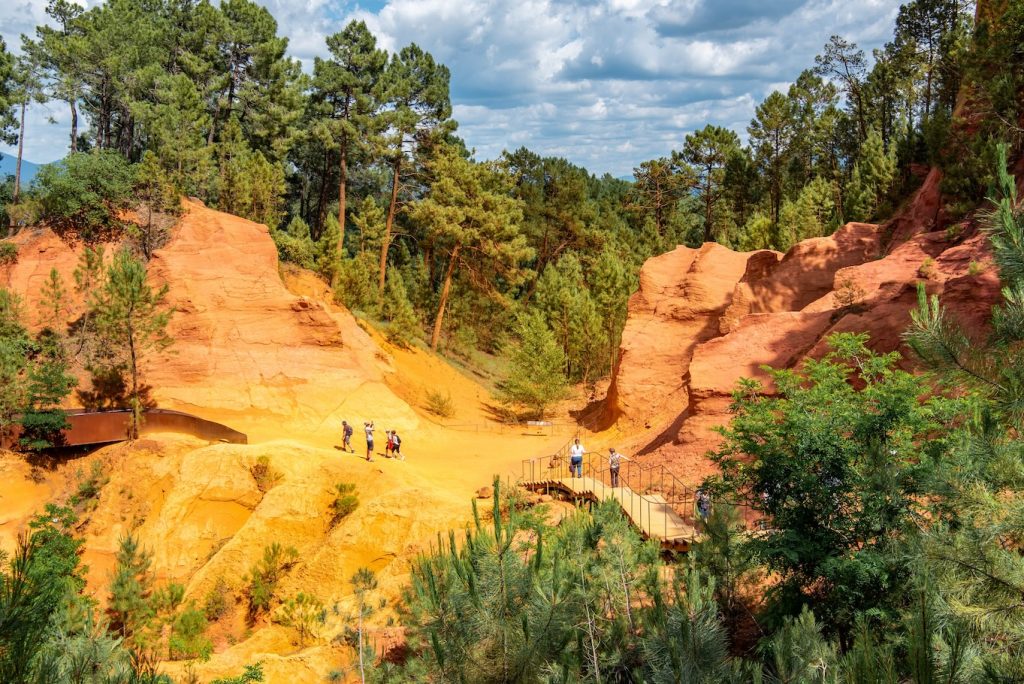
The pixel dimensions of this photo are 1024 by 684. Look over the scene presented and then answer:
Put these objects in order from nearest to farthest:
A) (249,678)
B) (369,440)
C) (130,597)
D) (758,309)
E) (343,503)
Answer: (249,678)
(130,597)
(343,503)
(369,440)
(758,309)

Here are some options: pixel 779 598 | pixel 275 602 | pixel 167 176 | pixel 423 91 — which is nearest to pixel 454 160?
pixel 423 91

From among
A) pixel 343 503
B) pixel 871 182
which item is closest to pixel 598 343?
pixel 871 182

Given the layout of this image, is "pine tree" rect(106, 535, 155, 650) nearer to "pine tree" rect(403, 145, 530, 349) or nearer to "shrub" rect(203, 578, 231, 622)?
"shrub" rect(203, 578, 231, 622)

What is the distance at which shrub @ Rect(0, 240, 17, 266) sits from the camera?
30.5 m

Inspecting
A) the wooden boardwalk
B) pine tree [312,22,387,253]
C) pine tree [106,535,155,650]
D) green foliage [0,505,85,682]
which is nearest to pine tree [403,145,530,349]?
pine tree [312,22,387,253]

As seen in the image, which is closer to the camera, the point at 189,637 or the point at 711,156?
the point at 189,637

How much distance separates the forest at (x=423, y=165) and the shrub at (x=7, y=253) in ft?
6.89

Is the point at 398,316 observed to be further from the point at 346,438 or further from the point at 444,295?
the point at 346,438

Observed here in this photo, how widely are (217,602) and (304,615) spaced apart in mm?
3125

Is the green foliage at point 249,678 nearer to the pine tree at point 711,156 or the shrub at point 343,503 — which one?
the shrub at point 343,503

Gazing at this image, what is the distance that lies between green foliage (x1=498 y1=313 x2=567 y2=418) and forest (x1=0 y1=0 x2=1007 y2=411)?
0.17 meters

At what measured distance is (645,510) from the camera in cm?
1777

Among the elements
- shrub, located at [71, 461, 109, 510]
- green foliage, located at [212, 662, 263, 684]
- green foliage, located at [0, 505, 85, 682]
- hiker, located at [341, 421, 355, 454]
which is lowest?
green foliage, located at [212, 662, 263, 684]

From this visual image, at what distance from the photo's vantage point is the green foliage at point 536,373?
38.1 m
